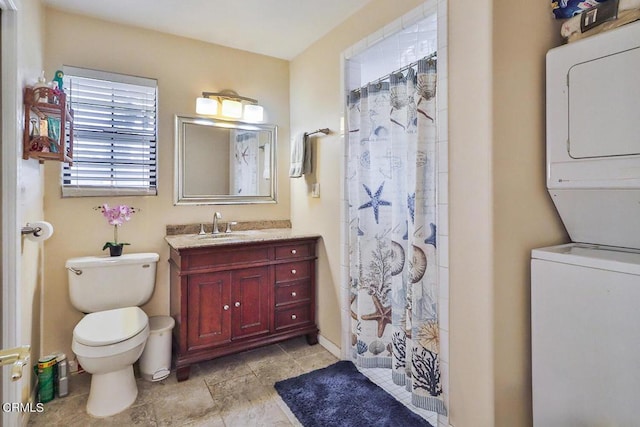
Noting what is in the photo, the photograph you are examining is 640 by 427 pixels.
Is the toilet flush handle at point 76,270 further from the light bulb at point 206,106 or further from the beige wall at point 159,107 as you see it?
the light bulb at point 206,106

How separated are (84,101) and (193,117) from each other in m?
0.73

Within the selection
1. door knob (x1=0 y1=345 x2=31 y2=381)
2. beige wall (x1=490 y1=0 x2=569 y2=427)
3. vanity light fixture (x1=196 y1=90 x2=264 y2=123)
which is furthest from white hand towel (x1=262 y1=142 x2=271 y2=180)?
door knob (x1=0 y1=345 x2=31 y2=381)

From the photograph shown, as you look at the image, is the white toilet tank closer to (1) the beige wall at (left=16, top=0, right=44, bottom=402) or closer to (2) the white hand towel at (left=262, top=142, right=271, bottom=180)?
(1) the beige wall at (left=16, top=0, right=44, bottom=402)

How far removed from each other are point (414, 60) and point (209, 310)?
81.4 inches

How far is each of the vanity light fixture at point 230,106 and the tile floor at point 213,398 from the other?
1948 mm

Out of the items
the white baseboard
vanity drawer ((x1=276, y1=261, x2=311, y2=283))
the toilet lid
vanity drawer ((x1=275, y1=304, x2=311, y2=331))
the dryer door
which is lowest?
the white baseboard

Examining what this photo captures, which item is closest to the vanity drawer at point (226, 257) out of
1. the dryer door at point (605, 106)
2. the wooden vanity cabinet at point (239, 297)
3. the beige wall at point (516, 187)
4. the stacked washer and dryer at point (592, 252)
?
the wooden vanity cabinet at point (239, 297)

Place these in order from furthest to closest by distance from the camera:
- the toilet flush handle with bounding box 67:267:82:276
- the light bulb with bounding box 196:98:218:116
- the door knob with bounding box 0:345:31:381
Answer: the light bulb with bounding box 196:98:218:116
the toilet flush handle with bounding box 67:267:82:276
the door knob with bounding box 0:345:31:381

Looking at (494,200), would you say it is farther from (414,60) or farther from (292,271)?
(292,271)

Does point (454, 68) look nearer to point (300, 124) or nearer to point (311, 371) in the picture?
point (300, 124)

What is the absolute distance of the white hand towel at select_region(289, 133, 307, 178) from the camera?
2.74m

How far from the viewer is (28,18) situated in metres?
1.82

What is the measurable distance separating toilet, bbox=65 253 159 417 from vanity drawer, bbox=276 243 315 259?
0.88 meters

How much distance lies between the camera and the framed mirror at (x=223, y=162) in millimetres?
2719
